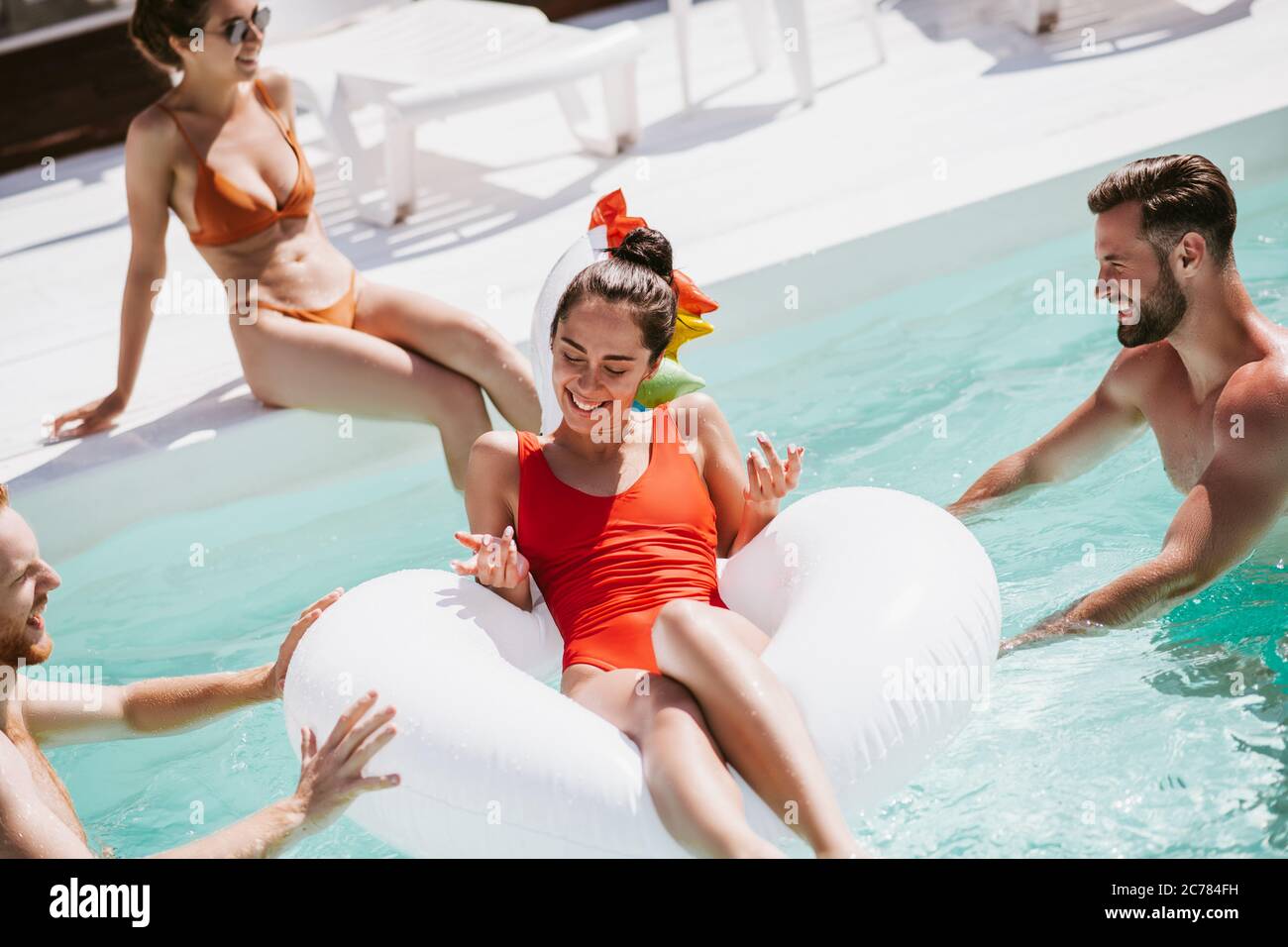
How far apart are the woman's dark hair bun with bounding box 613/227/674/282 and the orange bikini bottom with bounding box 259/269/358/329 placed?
→ 1.34 m

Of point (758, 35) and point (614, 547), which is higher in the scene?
point (758, 35)

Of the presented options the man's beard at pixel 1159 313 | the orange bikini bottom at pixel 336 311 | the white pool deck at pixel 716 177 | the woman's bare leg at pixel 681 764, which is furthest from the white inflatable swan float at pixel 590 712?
the white pool deck at pixel 716 177

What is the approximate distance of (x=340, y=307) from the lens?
4.01m

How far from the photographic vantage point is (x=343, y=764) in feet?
7.45

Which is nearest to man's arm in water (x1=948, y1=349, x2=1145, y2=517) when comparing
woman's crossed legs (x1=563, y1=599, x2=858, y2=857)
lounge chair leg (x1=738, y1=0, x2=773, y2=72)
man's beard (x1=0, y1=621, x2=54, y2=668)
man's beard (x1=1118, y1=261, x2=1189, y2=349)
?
man's beard (x1=1118, y1=261, x2=1189, y2=349)

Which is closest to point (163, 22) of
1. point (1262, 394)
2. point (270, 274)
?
point (270, 274)

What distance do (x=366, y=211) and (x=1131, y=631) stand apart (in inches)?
148

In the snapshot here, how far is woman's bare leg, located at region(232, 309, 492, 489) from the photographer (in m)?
3.89

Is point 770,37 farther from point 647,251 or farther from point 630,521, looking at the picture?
point 630,521

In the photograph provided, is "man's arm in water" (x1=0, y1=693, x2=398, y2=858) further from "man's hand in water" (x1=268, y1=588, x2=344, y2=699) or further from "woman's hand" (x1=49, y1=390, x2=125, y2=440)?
"woman's hand" (x1=49, y1=390, x2=125, y2=440)

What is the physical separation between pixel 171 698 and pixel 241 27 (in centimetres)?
192

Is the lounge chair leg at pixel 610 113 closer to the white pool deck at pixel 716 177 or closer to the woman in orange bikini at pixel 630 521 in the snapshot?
the white pool deck at pixel 716 177

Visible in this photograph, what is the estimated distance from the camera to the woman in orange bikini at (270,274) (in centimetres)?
387
